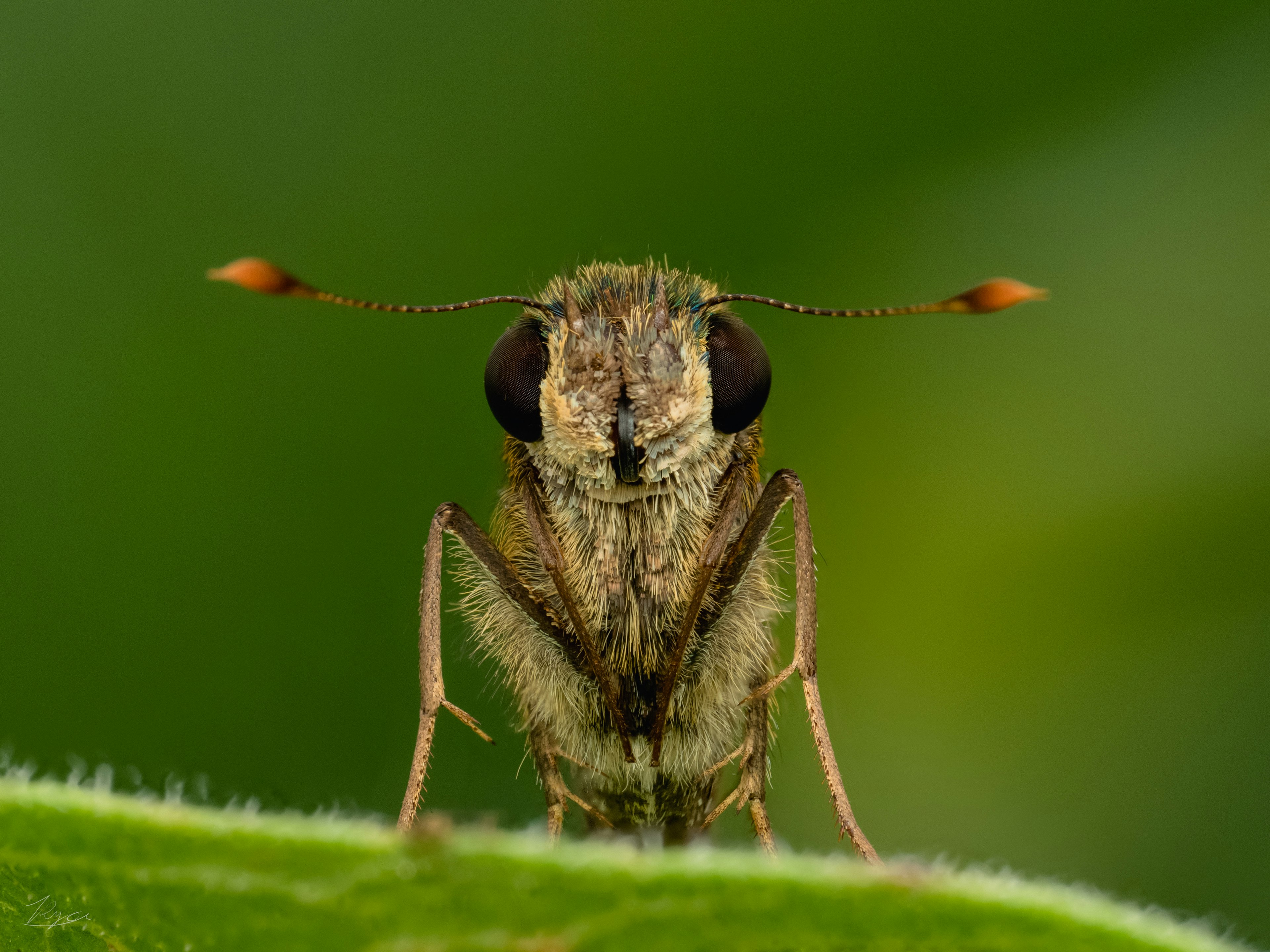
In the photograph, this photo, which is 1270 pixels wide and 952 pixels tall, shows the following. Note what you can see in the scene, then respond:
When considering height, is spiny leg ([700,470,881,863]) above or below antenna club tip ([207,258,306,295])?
below

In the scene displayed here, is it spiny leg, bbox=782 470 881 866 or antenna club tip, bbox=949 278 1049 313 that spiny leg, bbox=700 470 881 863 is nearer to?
spiny leg, bbox=782 470 881 866

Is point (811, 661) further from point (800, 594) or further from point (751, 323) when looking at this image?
point (751, 323)

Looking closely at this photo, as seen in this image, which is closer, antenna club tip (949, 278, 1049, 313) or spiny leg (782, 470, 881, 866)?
spiny leg (782, 470, 881, 866)

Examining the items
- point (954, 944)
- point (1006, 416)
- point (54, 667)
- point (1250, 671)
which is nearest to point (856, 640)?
point (1006, 416)

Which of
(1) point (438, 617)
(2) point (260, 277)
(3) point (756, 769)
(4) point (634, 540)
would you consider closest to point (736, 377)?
(4) point (634, 540)

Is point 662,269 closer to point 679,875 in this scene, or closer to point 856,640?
point 856,640
